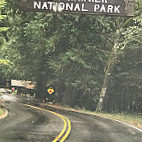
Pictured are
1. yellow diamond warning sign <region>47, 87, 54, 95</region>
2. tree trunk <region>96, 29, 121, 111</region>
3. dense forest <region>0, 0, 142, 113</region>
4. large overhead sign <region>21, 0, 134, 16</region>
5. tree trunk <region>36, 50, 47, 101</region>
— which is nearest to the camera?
large overhead sign <region>21, 0, 134, 16</region>

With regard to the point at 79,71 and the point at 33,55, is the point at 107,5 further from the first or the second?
the point at 33,55

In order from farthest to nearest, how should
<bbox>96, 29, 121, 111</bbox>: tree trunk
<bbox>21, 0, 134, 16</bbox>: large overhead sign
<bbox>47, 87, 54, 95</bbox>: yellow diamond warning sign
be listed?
<bbox>47, 87, 54, 95</bbox>: yellow diamond warning sign → <bbox>96, 29, 121, 111</bbox>: tree trunk → <bbox>21, 0, 134, 16</bbox>: large overhead sign

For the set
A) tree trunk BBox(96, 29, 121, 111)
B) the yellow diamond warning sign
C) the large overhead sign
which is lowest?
the yellow diamond warning sign

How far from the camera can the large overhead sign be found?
574 centimetres

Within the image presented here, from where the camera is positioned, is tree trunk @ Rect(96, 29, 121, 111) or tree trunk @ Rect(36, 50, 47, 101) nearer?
tree trunk @ Rect(96, 29, 121, 111)

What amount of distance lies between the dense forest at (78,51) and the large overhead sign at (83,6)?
14881 mm

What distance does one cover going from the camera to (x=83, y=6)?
5.73 meters

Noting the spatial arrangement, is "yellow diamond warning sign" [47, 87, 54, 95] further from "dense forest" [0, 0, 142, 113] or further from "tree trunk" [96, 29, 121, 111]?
"tree trunk" [96, 29, 121, 111]

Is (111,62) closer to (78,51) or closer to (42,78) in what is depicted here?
(78,51)

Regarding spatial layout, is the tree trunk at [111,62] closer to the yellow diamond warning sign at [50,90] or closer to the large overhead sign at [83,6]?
the yellow diamond warning sign at [50,90]

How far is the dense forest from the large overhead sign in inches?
586

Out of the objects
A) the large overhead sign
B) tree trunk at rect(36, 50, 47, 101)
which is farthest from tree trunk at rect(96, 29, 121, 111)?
the large overhead sign

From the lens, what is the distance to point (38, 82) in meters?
31.0

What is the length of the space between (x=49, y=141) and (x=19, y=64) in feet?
71.5
